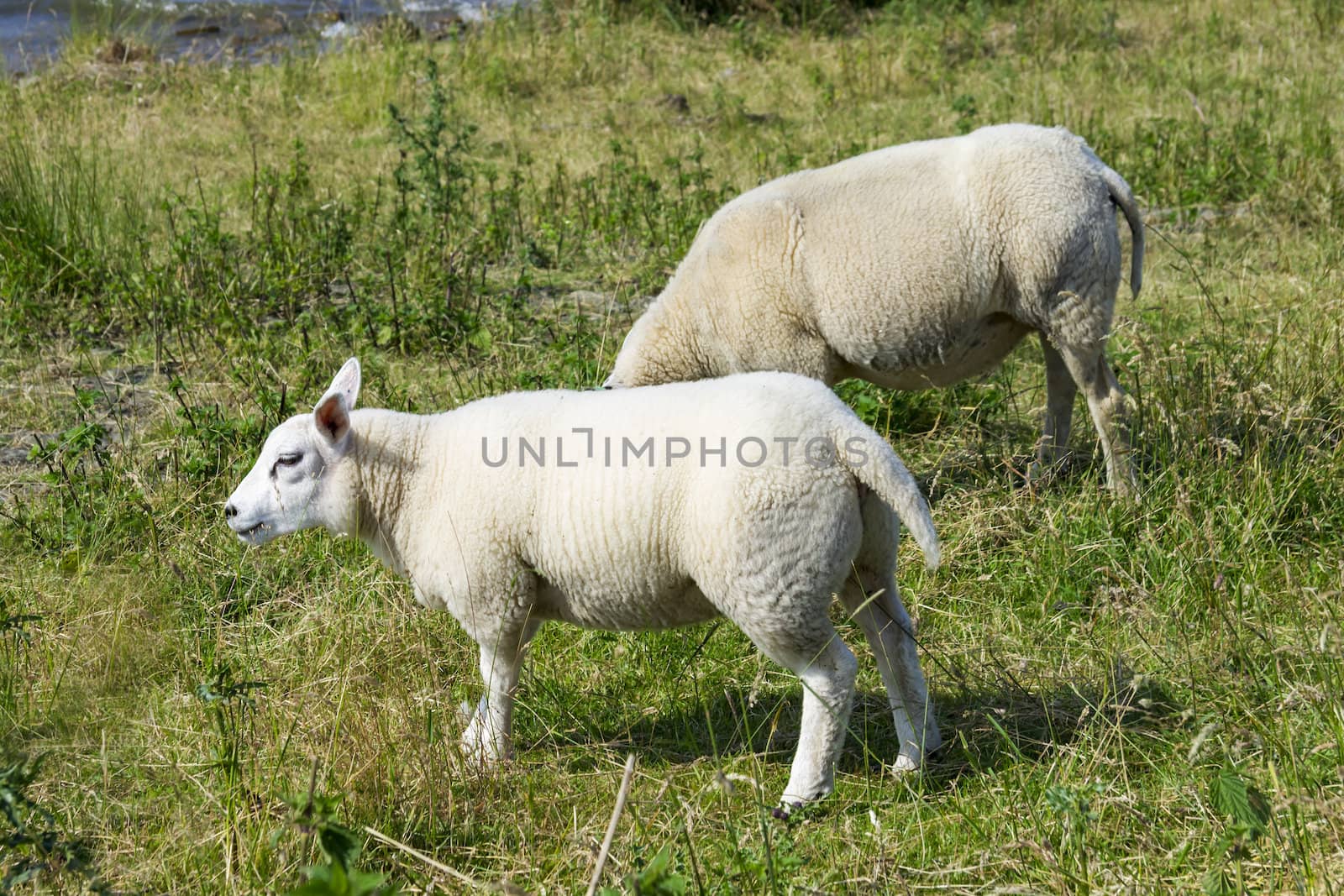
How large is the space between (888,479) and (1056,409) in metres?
2.30

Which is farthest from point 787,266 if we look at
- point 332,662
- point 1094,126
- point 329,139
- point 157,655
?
point 329,139

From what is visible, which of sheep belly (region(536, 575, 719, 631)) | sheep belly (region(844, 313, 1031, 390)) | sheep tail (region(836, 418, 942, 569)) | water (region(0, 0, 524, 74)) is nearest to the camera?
sheep tail (region(836, 418, 942, 569))

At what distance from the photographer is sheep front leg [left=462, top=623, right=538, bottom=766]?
3.45 meters

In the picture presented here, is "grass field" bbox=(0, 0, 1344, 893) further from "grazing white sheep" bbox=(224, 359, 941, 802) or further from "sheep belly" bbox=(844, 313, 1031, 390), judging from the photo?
"sheep belly" bbox=(844, 313, 1031, 390)

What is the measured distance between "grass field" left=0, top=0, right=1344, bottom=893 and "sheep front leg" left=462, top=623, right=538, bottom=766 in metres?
0.11

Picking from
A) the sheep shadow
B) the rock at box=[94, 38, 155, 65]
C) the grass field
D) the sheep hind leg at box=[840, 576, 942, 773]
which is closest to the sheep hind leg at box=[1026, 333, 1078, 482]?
the grass field

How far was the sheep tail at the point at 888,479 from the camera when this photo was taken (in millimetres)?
2963

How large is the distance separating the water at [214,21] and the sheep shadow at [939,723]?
9.52 meters

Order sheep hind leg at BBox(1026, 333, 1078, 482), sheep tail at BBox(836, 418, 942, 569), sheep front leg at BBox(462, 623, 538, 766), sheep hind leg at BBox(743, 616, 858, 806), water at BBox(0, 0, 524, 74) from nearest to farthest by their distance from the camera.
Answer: sheep tail at BBox(836, 418, 942, 569), sheep hind leg at BBox(743, 616, 858, 806), sheep front leg at BBox(462, 623, 538, 766), sheep hind leg at BBox(1026, 333, 1078, 482), water at BBox(0, 0, 524, 74)

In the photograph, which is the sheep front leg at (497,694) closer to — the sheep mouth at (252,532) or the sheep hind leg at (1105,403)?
the sheep mouth at (252,532)

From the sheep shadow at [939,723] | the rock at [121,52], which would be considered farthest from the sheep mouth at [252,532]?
the rock at [121,52]

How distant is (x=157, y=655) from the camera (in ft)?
12.7

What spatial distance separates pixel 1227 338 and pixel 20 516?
4686 millimetres

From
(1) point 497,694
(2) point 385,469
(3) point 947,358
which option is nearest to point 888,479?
(1) point 497,694
